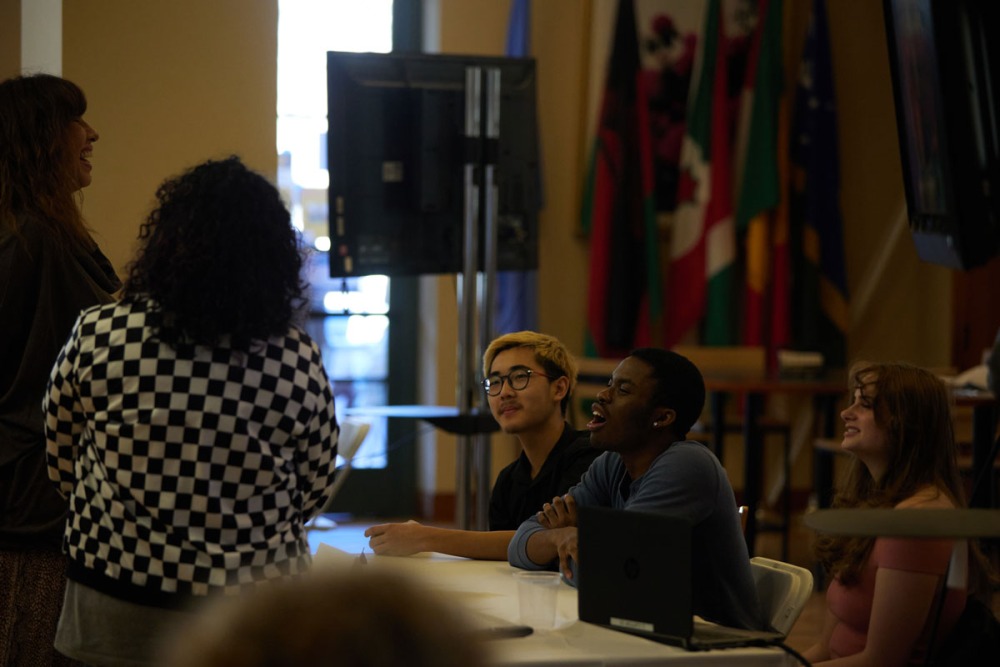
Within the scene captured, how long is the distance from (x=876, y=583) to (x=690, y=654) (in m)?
0.63

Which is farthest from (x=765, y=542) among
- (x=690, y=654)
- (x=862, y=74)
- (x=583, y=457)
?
(x=690, y=654)

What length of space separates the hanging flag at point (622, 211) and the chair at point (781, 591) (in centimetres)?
421

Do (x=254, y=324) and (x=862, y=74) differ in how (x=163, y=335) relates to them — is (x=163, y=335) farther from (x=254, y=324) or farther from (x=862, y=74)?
(x=862, y=74)

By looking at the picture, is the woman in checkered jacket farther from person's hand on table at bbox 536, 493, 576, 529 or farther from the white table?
person's hand on table at bbox 536, 493, 576, 529

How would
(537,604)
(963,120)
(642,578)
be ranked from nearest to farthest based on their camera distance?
(963,120)
(642,578)
(537,604)

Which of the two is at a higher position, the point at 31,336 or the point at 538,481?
the point at 31,336

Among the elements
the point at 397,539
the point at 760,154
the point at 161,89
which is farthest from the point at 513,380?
the point at 760,154

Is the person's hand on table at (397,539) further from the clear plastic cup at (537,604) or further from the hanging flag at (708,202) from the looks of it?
the hanging flag at (708,202)

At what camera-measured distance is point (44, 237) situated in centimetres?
238

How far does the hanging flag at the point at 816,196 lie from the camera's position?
6.71 m

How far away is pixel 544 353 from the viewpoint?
3.08 metres

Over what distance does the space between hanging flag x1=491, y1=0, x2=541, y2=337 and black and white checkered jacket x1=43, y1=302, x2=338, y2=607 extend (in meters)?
4.45

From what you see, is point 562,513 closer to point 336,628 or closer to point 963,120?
A: point 963,120

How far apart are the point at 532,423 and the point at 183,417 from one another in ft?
4.08
